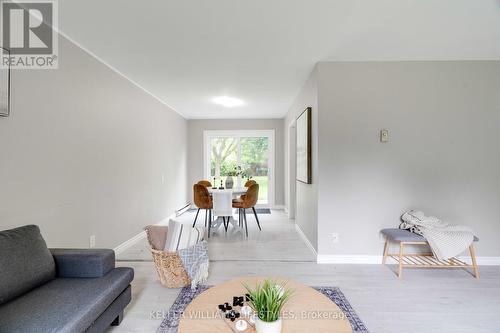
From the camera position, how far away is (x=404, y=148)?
2.95 metres

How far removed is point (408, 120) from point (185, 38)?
8.66 feet

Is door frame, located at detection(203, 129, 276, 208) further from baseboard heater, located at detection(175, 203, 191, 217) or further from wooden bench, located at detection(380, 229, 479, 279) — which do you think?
wooden bench, located at detection(380, 229, 479, 279)

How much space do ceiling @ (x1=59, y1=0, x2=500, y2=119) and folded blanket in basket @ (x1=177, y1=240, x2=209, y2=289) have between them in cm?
203

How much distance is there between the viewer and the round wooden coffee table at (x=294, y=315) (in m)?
1.22

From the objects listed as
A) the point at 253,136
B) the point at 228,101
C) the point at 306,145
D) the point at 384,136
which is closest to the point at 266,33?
the point at 306,145

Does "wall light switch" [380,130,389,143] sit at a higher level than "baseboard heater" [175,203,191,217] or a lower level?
higher

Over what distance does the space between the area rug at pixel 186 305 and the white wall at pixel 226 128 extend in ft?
14.2

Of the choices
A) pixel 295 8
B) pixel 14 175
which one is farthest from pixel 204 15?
pixel 14 175

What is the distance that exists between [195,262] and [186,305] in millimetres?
367

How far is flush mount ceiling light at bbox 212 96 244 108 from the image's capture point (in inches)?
179

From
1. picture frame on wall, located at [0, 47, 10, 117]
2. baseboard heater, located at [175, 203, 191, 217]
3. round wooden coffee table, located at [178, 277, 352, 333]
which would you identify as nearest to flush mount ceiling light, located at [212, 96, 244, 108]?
baseboard heater, located at [175, 203, 191, 217]

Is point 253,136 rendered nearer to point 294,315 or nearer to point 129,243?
point 129,243

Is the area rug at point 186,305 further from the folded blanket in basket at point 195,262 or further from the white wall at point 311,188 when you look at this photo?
the white wall at point 311,188

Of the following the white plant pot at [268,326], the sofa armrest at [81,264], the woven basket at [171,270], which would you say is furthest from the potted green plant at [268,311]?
the woven basket at [171,270]
